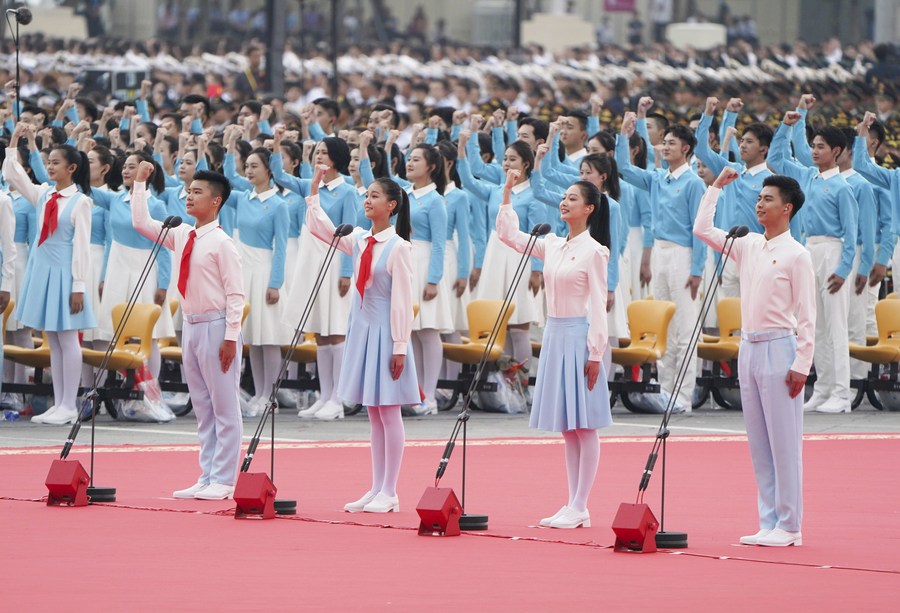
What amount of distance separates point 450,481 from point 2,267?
4.56 meters

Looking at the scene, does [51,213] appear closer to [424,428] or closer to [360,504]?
[424,428]

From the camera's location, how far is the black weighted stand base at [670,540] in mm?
9266

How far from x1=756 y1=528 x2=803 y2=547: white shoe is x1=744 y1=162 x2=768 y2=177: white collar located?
6426mm

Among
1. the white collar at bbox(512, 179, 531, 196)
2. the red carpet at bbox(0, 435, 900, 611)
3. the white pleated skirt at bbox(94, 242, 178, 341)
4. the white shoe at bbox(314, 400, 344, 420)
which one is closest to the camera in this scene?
the red carpet at bbox(0, 435, 900, 611)

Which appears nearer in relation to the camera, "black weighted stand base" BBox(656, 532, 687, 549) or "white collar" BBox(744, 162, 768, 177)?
"black weighted stand base" BBox(656, 532, 687, 549)

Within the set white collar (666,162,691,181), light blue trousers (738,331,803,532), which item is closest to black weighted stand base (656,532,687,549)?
light blue trousers (738,331,803,532)

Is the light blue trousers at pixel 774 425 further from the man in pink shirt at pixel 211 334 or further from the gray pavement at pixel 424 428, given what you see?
the gray pavement at pixel 424 428

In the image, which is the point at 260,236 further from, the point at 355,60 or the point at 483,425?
the point at 355,60

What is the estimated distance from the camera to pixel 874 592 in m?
8.17

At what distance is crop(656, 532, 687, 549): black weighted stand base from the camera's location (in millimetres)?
9266

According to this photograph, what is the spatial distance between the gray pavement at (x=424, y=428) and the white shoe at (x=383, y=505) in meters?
3.30

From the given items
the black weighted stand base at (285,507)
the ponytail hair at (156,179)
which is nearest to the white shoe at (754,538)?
the black weighted stand base at (285,507)

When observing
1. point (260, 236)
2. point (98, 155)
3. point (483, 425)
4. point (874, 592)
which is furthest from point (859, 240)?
point (874, 592)

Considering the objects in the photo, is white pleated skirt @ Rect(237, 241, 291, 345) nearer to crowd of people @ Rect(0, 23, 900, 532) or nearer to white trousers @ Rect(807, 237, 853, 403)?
crowd of people @ Rect(0, 23, 900, 532)
